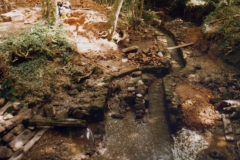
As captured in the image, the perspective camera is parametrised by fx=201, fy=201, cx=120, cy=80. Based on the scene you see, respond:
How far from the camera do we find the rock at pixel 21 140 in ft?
15.9

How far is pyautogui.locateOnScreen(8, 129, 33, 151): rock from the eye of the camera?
15.9ft

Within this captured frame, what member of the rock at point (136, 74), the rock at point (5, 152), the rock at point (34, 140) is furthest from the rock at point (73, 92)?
the rock at point (5, 152)

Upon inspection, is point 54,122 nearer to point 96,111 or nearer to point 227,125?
point 96,111

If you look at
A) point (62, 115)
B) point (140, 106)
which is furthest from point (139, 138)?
point (62, 115)

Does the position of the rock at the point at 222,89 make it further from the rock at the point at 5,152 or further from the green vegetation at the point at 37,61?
the rock at the point at 5,152

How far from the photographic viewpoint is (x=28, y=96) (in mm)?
6059

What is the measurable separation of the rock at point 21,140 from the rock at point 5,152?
177mm

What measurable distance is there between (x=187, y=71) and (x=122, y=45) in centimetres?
336

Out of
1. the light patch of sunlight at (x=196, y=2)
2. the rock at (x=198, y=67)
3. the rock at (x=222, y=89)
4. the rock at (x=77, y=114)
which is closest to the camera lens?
the rock at (x=77, y=114)

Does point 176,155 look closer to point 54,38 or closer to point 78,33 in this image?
point 54,38

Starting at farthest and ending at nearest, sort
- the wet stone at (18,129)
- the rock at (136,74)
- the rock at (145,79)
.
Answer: the rock at (136,74) → the rock at (145,79) → the wet stone at (18,129)

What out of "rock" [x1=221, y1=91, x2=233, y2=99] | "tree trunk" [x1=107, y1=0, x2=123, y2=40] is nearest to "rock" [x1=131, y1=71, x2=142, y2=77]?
"tree trunk" [x1=107, y1=0, x2=123, y2=40]

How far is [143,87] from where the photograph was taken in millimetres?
7453

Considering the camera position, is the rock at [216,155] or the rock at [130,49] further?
the rock at [130,49]
